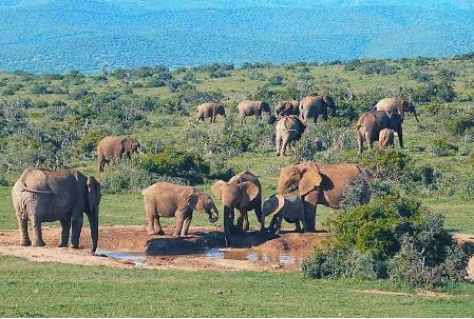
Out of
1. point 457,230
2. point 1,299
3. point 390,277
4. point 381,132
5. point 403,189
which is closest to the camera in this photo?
point 1,299

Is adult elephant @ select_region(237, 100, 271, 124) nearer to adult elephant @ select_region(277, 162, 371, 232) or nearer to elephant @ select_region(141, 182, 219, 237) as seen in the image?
adult elephant @ select_region(277, 162, 371, 232)

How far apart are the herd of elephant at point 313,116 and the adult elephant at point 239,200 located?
1340 centimetres

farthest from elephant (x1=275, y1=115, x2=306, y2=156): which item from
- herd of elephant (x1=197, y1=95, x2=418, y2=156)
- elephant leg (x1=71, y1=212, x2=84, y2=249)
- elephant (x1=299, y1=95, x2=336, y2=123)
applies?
elephant leg (x1=71, y1=212, x2=84, y2=249)

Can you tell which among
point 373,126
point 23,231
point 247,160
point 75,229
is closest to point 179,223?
point 75,229

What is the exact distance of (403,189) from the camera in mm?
29562

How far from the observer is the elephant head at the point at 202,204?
23.1 meters

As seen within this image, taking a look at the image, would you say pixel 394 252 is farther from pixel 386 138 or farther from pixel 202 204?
pixel 386 138

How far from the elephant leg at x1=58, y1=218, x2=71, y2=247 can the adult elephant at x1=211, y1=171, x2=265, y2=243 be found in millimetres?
2890

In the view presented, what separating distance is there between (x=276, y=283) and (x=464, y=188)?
12.7 metres

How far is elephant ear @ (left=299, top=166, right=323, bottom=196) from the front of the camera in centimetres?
2389

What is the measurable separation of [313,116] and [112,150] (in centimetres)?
1418

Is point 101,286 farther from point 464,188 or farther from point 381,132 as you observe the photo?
point 381,132

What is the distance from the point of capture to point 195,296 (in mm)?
16344

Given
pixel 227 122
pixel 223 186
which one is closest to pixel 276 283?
pixel 223 186
